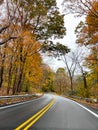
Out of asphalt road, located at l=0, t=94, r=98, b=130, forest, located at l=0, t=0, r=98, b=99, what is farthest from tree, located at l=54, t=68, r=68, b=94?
asphalt road, located at l=0, t=94, r=98, b=130

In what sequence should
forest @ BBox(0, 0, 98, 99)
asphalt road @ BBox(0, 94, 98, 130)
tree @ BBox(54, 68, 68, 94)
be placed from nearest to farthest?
asphalt road @ BBox(0, 94, 98, 130)
forest @ BBox(0, 0, 98, 99)
tree @ BBox(54, 68, 68, 94)

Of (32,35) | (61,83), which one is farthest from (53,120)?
(61,83)

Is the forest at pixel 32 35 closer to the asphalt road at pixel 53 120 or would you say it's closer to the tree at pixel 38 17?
the tree at pixel 38 17

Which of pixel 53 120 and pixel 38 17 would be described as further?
pixel 38 17

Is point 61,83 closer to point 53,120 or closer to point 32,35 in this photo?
point 32,35

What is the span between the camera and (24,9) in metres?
28.8

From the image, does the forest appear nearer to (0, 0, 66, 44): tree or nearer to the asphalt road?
(0, 0, 66, 44): tree

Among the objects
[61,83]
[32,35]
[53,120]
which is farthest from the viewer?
[61,83]

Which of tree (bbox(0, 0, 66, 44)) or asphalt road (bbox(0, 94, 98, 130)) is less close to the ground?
tree (bbox(0, 0, 66, 44))

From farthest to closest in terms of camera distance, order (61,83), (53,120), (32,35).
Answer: (61,83), (32,35), (53,120)

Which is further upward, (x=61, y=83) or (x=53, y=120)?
(x=61, y=83)

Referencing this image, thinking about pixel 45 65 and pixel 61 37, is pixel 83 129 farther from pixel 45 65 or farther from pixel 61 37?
pixel 45 65

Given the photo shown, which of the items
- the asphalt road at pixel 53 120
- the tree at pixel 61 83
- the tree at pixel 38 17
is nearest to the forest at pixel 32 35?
the tree at pixel 38 17

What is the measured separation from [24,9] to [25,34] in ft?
10.8
